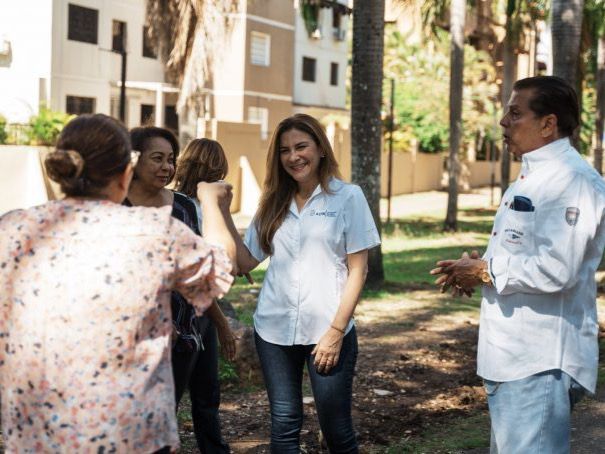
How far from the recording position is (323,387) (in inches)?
178

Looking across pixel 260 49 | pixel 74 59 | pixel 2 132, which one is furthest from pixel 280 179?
pixel 260 49

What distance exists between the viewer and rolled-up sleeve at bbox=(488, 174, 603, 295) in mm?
3539

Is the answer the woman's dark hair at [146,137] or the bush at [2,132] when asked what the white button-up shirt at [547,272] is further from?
the bush at [2,132]

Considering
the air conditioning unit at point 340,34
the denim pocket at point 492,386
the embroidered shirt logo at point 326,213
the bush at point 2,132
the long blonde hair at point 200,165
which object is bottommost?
the denim pocket at point 492,386

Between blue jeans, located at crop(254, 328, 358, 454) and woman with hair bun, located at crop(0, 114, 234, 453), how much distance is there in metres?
1.48

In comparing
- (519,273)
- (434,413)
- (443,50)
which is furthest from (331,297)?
(443,50)

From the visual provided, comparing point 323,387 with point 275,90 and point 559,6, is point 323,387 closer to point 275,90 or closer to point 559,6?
point 559,6

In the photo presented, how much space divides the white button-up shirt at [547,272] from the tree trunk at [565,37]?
9040 millimetres

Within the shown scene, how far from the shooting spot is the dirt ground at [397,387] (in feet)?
21.7

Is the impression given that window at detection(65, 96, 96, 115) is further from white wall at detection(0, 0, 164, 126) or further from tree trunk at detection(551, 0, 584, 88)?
tree trunk at detection(551, 0, 584, 88)

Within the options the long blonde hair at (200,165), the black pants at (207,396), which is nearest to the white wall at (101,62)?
the long blonde hair at (200,165)

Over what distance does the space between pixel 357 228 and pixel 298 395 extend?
82 centimetres

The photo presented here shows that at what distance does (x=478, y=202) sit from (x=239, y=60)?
400 inches

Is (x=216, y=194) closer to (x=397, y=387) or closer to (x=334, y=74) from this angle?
(x=397, y=387)
